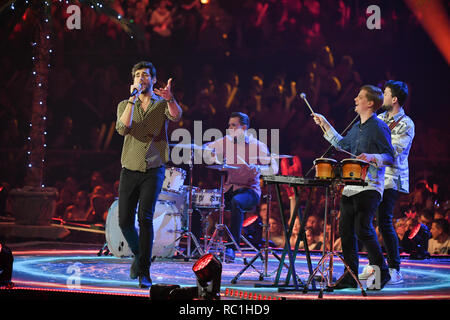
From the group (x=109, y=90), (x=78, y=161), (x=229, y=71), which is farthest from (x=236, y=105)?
(x=78, y=161)

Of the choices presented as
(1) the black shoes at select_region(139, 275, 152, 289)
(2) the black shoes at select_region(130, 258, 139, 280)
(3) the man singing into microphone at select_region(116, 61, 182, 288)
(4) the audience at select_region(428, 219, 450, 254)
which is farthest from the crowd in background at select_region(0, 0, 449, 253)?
(1) the black shoes at select_region(139, 275, 152, 289)

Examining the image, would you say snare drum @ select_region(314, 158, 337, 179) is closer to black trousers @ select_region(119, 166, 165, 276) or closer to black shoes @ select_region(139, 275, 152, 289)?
black trousers @ select_region(119, 166, 165, 276)

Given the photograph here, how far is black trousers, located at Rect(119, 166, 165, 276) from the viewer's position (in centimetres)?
487

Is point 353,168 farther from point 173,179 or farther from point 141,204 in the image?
point 173,179

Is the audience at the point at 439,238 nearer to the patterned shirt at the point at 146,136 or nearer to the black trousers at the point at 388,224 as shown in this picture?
the black trousers at the point at 388,224

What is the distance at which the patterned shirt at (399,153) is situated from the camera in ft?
18.3

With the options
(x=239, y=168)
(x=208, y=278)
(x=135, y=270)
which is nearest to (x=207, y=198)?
(x=239, y=168)

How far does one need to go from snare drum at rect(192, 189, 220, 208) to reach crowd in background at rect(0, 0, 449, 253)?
2.87 metres

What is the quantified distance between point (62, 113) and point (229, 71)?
3.86 meters

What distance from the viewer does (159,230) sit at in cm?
725

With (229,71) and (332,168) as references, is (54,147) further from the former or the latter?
(332,168)

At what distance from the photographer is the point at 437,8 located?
9953 mm

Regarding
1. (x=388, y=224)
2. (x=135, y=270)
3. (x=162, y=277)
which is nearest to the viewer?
(x=135, y=270)

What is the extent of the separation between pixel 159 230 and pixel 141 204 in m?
2.42
